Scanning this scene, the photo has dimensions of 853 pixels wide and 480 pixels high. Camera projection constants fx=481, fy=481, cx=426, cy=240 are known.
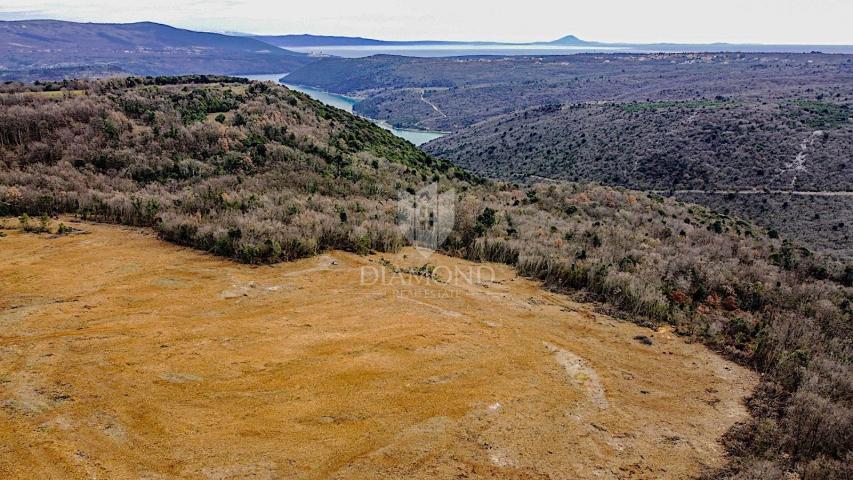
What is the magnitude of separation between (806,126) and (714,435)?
68840 mm

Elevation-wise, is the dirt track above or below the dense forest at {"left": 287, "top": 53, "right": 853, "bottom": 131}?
below

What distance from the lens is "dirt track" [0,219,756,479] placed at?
6.20m

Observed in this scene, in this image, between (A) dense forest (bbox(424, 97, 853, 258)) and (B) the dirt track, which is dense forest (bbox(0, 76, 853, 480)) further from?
(A) dense forest (bbox(424, 97, 853, 258))

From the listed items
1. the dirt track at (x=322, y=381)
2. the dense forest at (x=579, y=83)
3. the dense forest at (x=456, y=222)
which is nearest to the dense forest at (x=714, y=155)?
the dense forest at (x=456, y=222)

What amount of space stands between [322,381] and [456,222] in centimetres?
1166

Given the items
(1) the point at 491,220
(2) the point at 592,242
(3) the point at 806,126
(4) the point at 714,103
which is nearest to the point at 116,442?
(1) the point at 491,220

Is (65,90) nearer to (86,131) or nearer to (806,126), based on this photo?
(86,131)

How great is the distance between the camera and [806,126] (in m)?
59.2

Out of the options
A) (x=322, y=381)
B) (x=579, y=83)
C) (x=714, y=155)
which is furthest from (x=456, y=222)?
(x=579, y=83)

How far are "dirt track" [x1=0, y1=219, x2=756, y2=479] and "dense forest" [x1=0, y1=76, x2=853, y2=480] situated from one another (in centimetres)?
120

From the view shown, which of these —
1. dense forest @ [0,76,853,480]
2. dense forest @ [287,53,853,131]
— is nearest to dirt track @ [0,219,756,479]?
dense forest @ [0,76,853,480]

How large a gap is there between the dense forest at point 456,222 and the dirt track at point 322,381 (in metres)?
1.20

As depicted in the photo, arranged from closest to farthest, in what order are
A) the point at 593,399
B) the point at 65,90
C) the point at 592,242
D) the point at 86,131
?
the point at 593,399 → the point at 592,242 → the point at 86,131 → the point at 65,90

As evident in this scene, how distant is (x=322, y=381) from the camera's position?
781 cm
